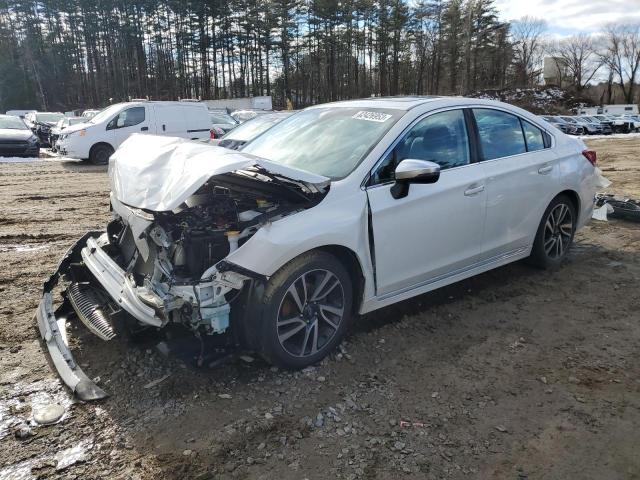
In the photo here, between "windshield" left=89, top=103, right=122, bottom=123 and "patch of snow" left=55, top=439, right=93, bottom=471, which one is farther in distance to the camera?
"windshield" left=89, top=103, right=122, bottom=123

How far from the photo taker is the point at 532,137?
491 centimetres

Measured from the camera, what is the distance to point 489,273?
527 cm

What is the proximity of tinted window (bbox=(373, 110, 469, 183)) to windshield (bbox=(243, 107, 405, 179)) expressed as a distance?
0.17 m

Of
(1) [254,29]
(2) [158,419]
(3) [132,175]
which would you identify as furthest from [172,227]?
(1) [254,29]

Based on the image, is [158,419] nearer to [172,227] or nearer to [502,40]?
[172,227]

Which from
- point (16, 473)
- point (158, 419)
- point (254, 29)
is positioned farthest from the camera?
point (254, 29)

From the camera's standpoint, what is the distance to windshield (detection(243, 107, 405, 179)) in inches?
147

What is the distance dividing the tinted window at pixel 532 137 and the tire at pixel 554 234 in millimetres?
583

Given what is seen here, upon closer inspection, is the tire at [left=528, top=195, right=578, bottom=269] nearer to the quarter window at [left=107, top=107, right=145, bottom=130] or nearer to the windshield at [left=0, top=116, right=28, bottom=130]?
the quarter window at [left=107, top=107, right=145, bottom=130]

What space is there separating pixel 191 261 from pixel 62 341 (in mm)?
1201

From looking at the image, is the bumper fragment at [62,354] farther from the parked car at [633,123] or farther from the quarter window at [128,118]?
the parked car at [633,123]

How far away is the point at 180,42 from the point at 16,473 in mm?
62048

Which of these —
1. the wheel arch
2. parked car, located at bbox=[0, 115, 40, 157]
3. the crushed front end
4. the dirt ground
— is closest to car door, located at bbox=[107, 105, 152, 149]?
parked car, located at bbox=[0, 115, 40, 157]

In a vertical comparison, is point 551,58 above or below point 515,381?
above
